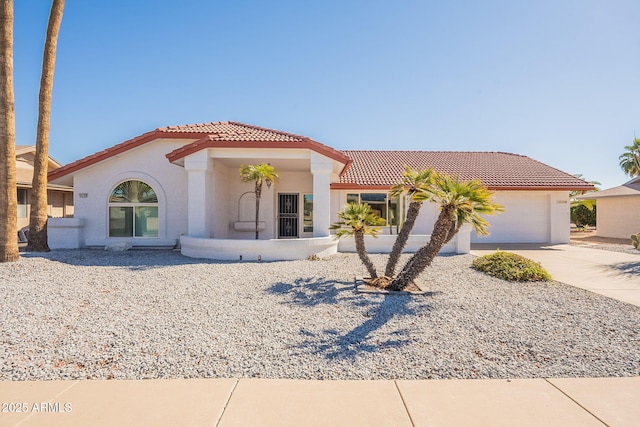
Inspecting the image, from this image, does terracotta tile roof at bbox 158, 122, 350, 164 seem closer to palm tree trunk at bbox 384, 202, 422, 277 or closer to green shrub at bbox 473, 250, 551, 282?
palm tree trunk at bbox 384, 202, 422, 277

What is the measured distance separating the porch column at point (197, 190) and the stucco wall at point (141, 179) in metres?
2.16

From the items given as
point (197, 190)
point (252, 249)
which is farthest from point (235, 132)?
point (252, 249)

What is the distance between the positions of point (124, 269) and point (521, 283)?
10.6m

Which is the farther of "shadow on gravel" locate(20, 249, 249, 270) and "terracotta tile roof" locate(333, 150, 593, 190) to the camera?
"terracotta tile roof" locate(333, 150, 593, 190)

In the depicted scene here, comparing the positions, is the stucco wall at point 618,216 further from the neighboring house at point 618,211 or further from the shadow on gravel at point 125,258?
the shadow on gravel at point 125,258

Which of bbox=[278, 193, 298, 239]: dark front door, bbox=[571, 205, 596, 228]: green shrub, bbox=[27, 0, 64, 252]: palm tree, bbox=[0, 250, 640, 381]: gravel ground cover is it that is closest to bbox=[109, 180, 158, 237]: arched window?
bbox=[27, 0, 64, 252]: palm tree

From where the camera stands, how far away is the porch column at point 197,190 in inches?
478

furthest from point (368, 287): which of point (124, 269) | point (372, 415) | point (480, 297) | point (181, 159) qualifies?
point (181, 159)

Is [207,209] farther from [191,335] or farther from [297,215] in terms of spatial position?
[191,335]

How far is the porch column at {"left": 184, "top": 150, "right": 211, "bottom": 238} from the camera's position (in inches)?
478

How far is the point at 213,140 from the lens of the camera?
1189cm

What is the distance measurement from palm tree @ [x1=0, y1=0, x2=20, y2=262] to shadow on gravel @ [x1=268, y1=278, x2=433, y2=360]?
876 cm

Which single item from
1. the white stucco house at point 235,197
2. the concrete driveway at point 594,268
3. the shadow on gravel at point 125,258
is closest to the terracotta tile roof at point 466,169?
the white stucco house at point 235,197

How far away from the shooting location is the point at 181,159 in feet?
41.4
